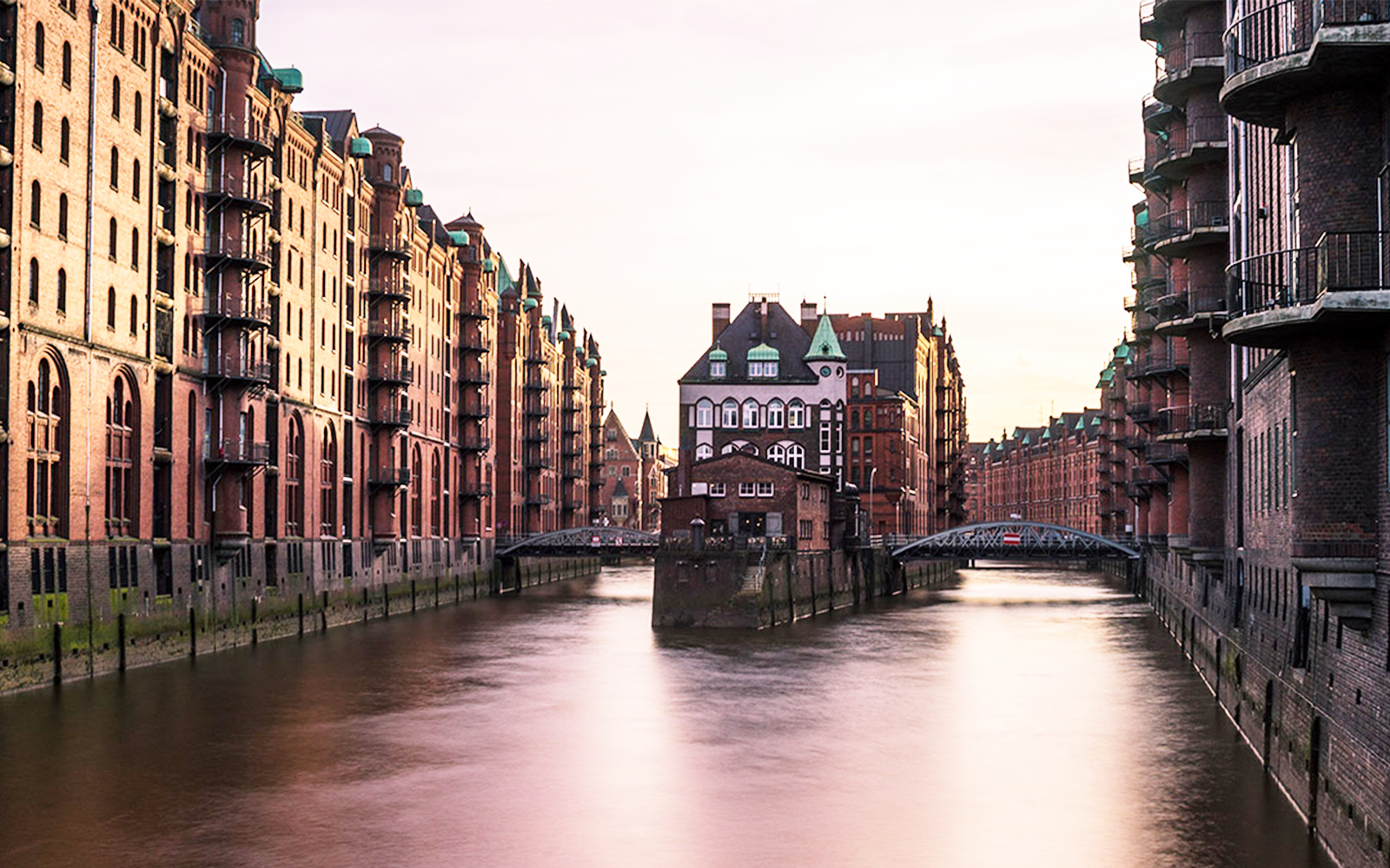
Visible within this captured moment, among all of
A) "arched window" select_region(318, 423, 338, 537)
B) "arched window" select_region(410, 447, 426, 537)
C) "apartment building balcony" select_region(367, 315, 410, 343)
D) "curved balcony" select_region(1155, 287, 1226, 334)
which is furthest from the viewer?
"arched window" select_region(410, 447, 426, 537)

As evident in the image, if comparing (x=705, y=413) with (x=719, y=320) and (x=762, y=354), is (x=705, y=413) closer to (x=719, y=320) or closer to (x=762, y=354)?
(x=762, y=354)

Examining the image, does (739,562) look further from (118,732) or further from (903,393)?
(903,393)

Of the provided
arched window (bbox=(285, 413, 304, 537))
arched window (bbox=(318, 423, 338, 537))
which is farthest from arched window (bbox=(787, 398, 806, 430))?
arched window (bbox=(285, 413, 304, 537))

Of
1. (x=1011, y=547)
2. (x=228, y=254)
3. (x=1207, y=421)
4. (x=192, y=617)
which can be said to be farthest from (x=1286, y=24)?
(x=1011, y=547)

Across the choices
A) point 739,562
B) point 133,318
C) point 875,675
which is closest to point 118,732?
point 133,318

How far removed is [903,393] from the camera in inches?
5226

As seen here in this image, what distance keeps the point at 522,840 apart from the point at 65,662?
22642 millimetres

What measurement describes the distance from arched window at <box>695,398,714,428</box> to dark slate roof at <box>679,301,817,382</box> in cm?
142

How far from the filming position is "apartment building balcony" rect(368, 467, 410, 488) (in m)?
81.9

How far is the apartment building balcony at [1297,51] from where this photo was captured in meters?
19.0

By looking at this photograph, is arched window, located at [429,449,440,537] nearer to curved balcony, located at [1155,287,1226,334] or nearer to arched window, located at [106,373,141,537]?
arched window, located at [106,373,141,537]

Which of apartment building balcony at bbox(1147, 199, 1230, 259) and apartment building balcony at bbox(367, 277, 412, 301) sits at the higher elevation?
apartment building balcony at bbox(367, 277, 412, 301)

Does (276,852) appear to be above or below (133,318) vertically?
below

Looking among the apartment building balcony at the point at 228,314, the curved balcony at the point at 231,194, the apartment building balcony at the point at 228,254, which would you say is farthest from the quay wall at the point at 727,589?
the curved balcony at the point at 231,194
